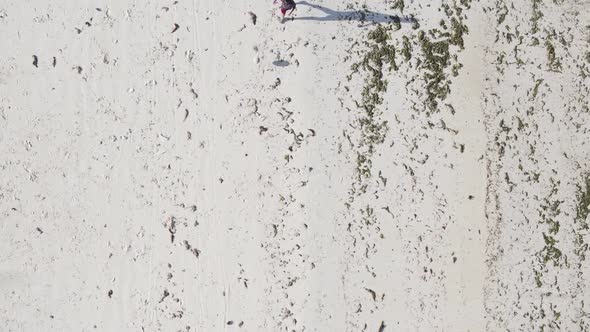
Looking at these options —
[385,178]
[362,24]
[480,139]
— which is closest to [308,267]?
[385,178]

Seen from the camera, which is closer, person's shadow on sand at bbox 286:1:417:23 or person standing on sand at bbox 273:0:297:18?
person standing on sand at bbox 273:0:297:18

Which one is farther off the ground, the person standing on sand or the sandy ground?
the person standing on sand

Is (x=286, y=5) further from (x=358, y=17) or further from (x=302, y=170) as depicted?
(x=302, y=170)

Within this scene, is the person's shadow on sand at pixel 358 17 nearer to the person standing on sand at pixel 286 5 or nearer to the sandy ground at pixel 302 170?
the sandy ground at pixel 302 170

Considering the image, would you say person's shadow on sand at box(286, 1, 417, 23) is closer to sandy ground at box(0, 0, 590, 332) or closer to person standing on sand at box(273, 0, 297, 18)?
sandy ground at box(0, 0, 590, 332)

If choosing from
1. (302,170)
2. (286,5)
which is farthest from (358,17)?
(302,170)

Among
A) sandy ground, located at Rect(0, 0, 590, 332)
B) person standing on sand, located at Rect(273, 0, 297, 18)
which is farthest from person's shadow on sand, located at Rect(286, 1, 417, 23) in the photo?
person standing on sand, located at Rect(273, 0, 297, 18)

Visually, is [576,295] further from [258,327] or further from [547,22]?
[258,327]

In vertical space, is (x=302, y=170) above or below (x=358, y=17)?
below
